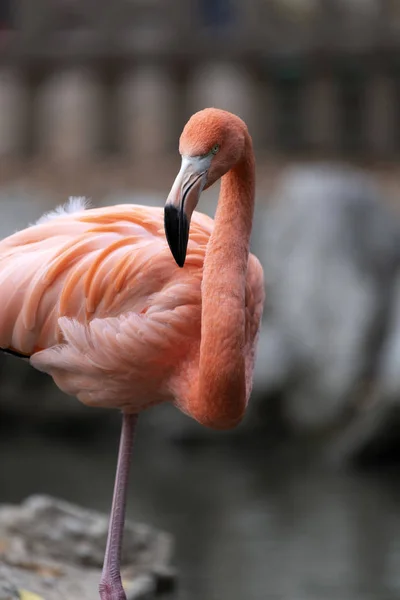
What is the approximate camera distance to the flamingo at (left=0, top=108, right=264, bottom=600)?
12.0ft

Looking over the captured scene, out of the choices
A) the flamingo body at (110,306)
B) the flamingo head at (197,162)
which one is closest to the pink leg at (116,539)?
the flamingo body at (110,306)

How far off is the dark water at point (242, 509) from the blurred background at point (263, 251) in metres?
0.02

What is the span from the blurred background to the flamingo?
1.72 meters

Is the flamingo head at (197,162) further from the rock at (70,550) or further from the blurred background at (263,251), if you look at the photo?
the blurred background at (263,251)

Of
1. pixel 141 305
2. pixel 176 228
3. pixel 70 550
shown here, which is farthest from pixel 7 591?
pixel 176 228

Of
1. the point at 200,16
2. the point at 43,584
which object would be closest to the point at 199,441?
the point at 43,584

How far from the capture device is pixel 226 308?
3.63 meters

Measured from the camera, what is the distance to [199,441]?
786 centimetres

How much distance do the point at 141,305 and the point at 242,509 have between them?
309 centimetres

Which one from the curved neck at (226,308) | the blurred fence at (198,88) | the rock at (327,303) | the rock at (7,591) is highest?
the blurred fence at (198,88)

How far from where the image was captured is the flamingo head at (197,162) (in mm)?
3303

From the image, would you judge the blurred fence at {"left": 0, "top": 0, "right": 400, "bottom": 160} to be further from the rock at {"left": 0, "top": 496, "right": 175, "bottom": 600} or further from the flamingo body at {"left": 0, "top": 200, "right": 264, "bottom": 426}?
the flamingo body at {"left": 0, "top": 200, "right": 264, "bottom": 426}

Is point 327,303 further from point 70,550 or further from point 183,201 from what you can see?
point 183,201

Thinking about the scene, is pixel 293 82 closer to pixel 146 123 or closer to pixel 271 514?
pixel 146 123
